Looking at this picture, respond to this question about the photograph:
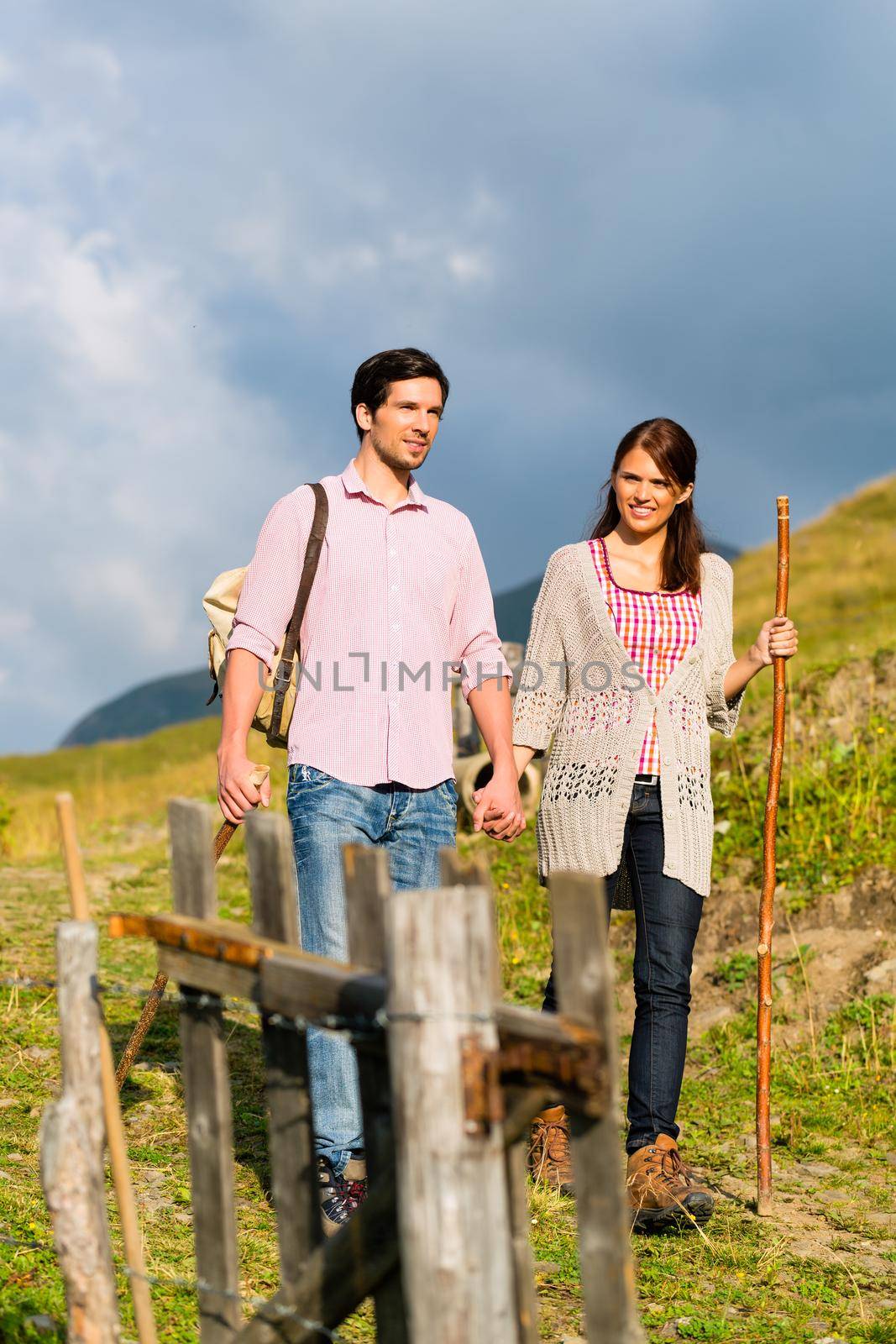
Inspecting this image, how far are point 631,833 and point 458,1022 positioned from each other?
264 centimetres

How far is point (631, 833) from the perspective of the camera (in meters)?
4.88

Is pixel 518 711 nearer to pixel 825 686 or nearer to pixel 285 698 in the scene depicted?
pixel 285 698

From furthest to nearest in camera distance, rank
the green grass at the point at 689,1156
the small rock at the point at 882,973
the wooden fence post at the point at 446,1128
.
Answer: the small rock at the point at 882,973 < the green grass at the point at 689,1156 < the wooden fence post at the point at 446,1128

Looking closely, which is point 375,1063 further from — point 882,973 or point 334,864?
point 882,973

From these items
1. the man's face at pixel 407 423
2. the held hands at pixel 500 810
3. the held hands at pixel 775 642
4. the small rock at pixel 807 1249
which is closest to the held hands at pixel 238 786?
the held hands at pixel 500 810

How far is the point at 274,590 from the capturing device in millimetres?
4547

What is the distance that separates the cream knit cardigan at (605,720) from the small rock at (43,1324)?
2.24 metres

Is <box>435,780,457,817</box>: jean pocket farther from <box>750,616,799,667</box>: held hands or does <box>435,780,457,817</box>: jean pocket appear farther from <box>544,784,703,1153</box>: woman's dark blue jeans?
<box>750,616,799,667</box>: held hands

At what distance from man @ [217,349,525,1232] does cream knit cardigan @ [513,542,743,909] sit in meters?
0.34

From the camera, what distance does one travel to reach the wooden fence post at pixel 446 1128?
2.30 meters

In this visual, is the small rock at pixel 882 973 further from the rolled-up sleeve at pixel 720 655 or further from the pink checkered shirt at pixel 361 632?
the pink checkered shirt at pixel 361 632

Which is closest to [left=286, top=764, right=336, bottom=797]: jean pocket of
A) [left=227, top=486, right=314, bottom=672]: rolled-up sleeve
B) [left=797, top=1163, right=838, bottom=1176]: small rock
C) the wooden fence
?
[left=227, top=486, right=314, bottom=672]: rolled-up sleeve

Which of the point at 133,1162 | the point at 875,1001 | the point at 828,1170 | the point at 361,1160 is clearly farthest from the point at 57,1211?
the point at 875,1001

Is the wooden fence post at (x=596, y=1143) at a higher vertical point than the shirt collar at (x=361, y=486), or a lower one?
lower
